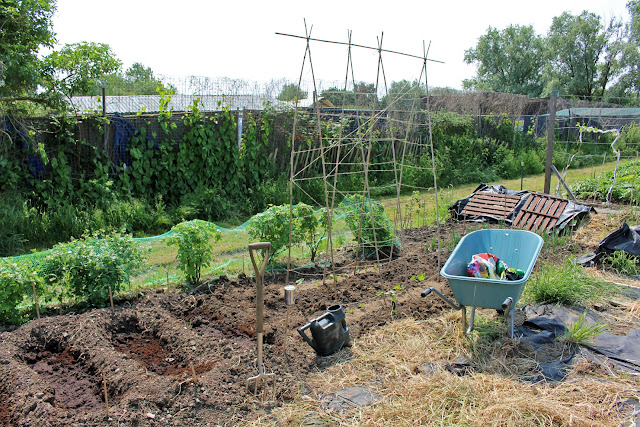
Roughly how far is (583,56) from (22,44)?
33984 millimetres

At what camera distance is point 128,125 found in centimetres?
772

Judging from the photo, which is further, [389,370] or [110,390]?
[389,370]

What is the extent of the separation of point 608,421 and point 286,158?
780 cm

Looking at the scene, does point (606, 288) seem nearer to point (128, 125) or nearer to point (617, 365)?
point (617, 365)

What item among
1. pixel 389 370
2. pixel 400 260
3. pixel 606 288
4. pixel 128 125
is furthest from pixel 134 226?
pixel 606 288

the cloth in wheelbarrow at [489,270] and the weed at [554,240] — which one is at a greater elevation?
the cloth in wheelbarrow at [489,270]

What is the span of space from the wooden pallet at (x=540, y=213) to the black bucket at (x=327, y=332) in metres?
4.31

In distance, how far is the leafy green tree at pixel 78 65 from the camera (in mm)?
7203

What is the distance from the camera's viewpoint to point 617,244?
5.50 meters

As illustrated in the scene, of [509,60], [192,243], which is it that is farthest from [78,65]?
[509,60]

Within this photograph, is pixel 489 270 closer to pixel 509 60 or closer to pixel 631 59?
pixel 631 59

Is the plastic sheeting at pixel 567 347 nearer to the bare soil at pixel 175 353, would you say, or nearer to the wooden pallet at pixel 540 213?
the bare soil at pixel 175 353

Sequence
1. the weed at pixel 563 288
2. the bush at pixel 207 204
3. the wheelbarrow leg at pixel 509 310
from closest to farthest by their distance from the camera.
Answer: the wheelbarrow leg at pixel 509 310 → the weed at pixel 563 288 → the bush at pixel 207 204

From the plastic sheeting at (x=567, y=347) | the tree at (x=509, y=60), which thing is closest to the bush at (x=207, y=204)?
the plastic sheeting at (x=567, y=347)
